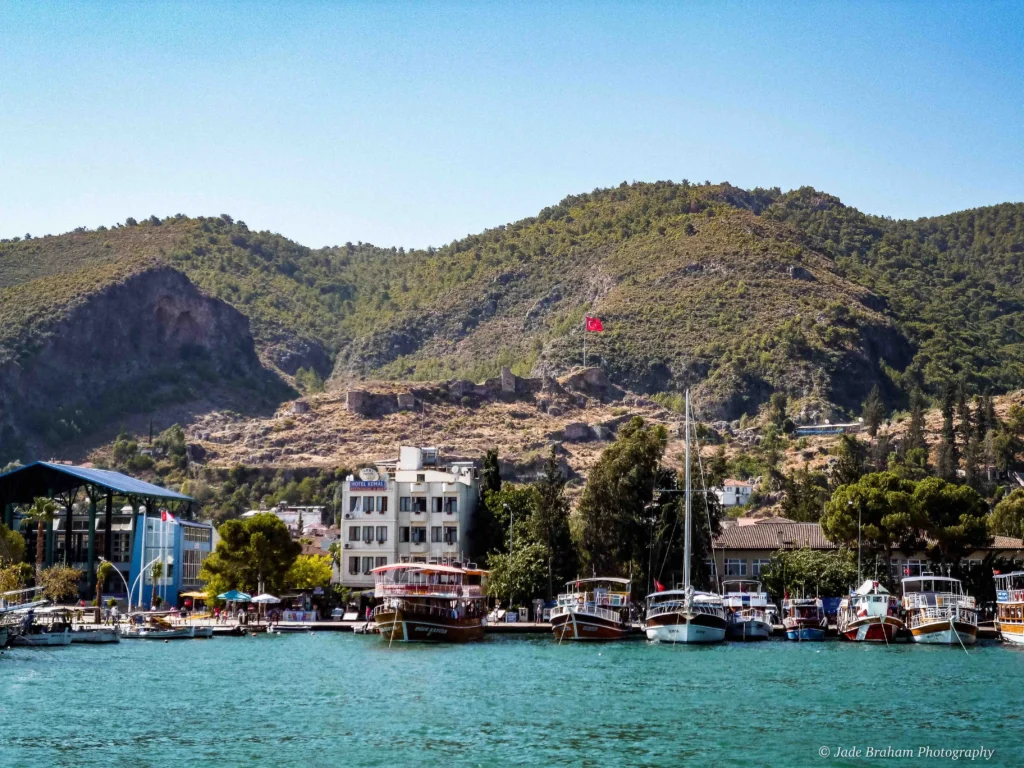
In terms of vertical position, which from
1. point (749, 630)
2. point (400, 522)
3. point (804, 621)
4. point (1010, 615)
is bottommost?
point (749, 630)

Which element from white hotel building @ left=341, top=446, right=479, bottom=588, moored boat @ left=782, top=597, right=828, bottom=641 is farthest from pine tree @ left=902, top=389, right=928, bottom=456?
moored boat @ left=782, top=597, right=828, bottom=641

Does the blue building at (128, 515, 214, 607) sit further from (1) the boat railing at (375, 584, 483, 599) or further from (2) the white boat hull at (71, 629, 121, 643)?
(1) the boat railing at (375, 584, 483, 599)

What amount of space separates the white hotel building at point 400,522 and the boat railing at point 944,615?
134 feet

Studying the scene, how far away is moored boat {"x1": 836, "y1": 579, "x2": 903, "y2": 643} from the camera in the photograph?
88125 millimetres

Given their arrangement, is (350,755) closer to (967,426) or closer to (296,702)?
(296,702)

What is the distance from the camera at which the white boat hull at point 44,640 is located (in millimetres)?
82188

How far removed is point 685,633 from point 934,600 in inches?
687

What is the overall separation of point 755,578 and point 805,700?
198ft

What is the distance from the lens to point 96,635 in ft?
291

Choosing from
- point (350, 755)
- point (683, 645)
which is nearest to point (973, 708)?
point (350, 755)

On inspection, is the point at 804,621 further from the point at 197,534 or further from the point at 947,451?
the point at 947,451

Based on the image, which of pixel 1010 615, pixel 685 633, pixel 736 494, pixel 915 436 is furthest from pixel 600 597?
pixel 915 436

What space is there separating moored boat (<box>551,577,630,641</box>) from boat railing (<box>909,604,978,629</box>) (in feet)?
58.7

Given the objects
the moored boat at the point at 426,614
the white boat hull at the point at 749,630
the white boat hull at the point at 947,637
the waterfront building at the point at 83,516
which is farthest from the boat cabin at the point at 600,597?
the waterfront building at the point at 83,516
